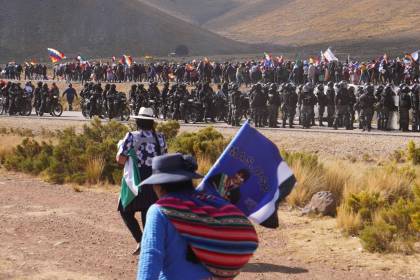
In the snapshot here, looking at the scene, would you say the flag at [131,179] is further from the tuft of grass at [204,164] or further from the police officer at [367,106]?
the police officer at [367,106]

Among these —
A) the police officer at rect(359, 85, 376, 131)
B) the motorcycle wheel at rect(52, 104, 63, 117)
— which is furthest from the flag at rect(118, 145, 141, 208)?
the motorcycle wheel at rect(52, 104, 63, 117)

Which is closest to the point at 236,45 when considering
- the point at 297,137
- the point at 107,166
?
the point at 297,137

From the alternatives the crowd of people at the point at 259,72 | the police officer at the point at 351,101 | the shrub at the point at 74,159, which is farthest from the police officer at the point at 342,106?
the shrub at the point at 74,159

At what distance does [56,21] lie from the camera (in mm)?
115312

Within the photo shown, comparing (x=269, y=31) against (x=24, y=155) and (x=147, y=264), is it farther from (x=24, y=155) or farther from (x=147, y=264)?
(x=147, y=264)

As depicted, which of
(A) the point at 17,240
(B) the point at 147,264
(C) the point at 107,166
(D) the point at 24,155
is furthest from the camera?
(D) the point at 24,155

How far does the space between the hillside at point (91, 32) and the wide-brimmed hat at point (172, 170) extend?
335 ft

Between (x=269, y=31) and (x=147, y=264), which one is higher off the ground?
(x=269, y=31)

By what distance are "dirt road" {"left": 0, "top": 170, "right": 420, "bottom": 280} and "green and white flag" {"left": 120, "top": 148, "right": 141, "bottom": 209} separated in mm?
959

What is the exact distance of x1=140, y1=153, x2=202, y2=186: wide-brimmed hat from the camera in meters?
4.59

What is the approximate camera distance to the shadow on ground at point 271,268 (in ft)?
31.2

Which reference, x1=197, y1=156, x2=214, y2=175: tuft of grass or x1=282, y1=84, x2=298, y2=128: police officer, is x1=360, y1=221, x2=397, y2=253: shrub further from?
x1=282, y1=84, x2=298, y2=128: police officer

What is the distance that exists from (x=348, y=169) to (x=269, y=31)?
13662 centimetres

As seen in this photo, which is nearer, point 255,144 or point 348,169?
point 255,144
